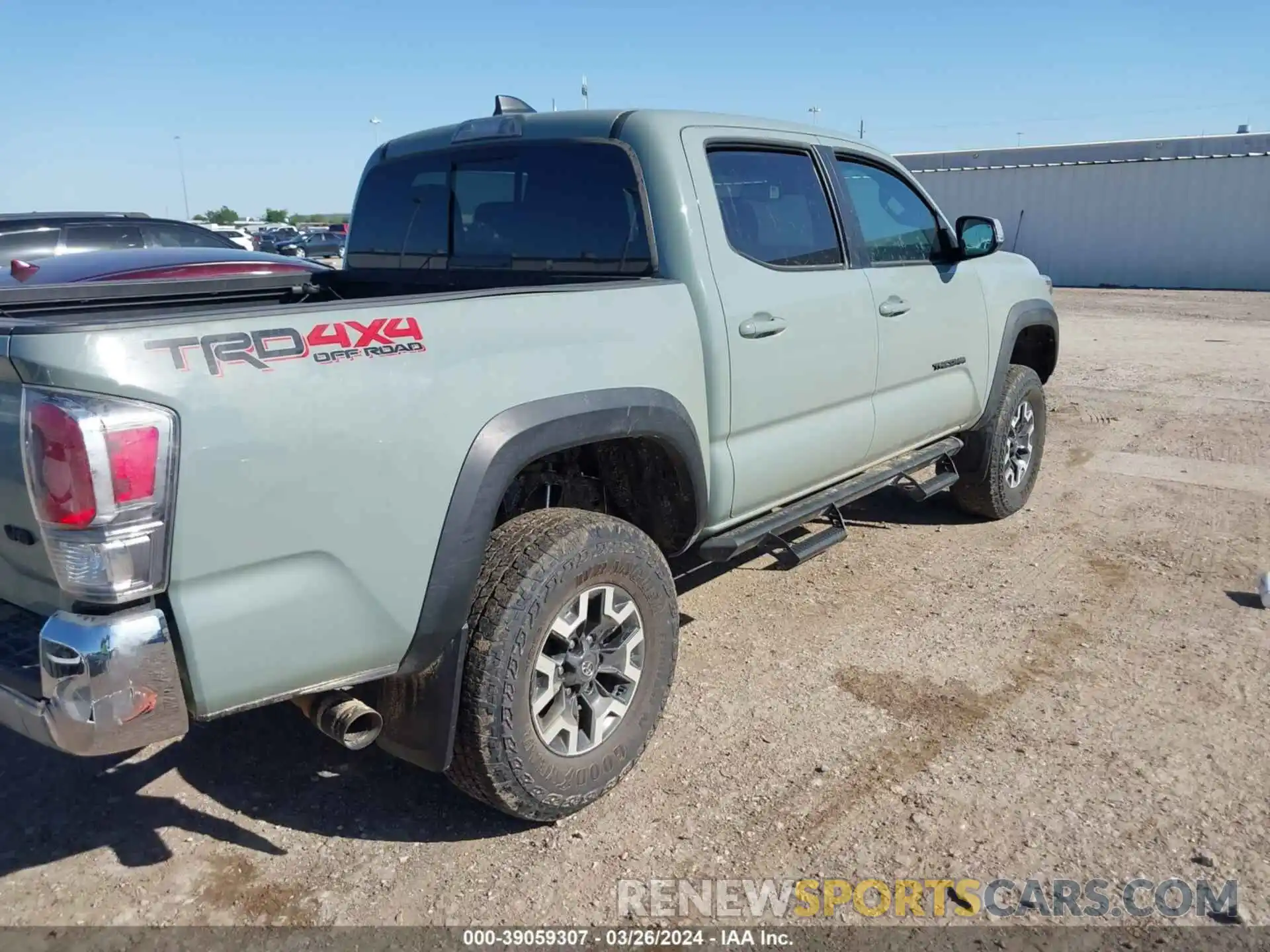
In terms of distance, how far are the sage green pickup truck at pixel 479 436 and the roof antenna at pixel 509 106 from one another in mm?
22

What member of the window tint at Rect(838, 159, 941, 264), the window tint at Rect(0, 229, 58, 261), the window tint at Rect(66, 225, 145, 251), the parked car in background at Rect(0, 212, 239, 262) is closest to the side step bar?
the window tint at Rect(838, 159, 941, 264)

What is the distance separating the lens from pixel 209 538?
2.15m

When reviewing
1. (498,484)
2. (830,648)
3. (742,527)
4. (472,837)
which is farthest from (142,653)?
(830,648)

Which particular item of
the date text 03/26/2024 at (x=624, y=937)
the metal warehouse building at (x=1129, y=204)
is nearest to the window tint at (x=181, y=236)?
the date text 03/26/2024 at (x=624, y=937)

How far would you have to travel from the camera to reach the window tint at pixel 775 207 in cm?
366

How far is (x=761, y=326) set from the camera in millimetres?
→ 3570

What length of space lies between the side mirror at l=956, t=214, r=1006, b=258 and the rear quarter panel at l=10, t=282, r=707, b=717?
2.93m

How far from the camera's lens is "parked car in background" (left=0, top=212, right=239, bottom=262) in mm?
8406

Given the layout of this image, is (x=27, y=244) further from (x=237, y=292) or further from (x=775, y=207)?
(x=775, y=207)

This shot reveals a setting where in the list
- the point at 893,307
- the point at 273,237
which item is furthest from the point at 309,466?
the point at 273,237

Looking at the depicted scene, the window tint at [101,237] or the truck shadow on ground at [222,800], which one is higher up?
the window tint at [101,237]

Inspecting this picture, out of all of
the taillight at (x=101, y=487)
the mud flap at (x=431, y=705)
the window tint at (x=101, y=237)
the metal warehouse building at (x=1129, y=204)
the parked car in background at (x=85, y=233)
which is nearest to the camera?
the taillight at (x=101, y=487)

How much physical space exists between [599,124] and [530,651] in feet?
6.26

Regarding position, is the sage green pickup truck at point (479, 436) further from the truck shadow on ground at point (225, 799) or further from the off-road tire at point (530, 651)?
the truck shadow on ground at point (225, 799)
